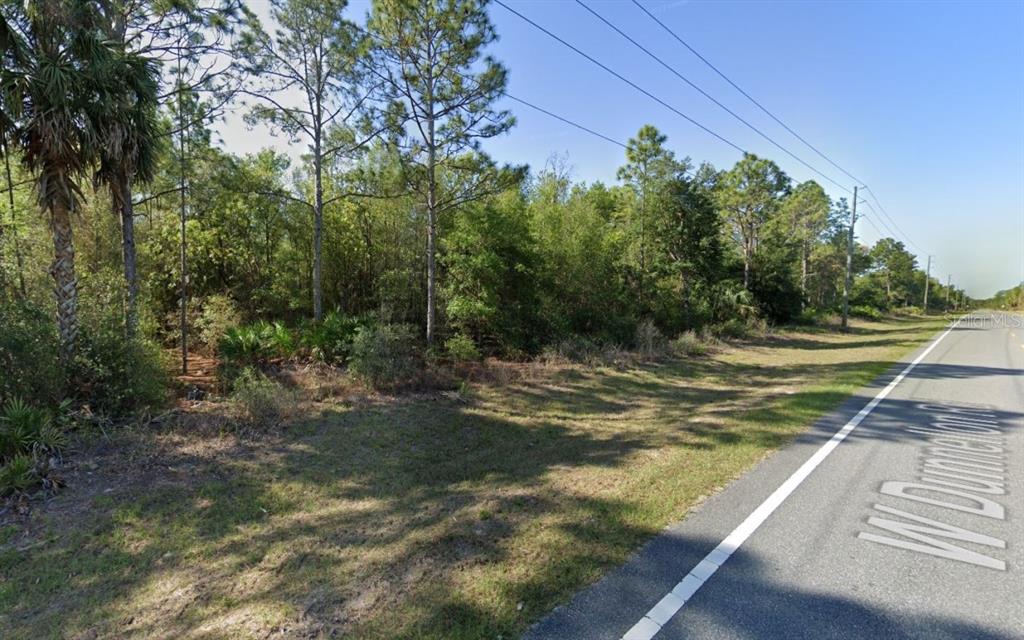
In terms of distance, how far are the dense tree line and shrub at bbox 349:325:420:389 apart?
1.61 m

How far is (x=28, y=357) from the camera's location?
217 inches

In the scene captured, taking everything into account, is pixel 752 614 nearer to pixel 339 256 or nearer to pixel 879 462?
pixel 879 462

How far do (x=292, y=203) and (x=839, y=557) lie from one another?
14.0m

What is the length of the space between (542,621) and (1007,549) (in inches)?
123

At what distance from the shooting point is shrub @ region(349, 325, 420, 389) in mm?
8594

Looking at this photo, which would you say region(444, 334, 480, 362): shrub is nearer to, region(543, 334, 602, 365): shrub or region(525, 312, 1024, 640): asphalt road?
region(543, 334, 602, 365): shrub

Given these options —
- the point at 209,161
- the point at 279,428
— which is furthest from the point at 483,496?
the point at 209,161

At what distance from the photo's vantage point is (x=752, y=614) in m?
2.40

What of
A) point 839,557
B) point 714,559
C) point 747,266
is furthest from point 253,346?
point 747,266

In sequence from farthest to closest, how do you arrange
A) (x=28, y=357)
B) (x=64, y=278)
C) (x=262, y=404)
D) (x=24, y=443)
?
(x=262, y=404) → (x=64, y=278) → (x=28, y=357) → (x=24, y=443)

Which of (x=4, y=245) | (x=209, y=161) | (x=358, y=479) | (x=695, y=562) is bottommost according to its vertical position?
(x=358, y=479)

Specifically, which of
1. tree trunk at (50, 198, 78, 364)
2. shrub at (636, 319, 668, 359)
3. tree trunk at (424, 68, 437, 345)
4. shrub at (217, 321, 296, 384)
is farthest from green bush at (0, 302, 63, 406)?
shrub at (636, 319, 668, 359)

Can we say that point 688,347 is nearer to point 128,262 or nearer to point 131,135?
point 131,135

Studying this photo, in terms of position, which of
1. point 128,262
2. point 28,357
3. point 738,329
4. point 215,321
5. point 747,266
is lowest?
point 738,329
